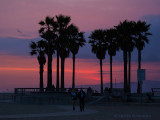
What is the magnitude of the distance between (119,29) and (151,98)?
1712 centimetres

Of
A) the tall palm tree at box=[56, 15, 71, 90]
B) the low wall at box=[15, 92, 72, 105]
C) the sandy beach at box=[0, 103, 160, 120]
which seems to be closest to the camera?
the sandy beach at box=[0, 103, 160, 120]

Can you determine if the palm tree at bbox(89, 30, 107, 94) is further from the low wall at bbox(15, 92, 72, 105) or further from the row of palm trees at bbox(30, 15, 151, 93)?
the low wall at bbox(15, 92, 72, 105)

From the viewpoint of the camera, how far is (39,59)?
196 ft

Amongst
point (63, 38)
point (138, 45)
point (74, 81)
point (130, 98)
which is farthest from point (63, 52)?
point (130, 98)

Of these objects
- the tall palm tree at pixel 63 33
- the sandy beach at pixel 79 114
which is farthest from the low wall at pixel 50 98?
the tall palm tree at pixel 63 33

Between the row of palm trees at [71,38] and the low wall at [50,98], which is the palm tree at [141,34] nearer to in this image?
the row of palm trees at [71,38]

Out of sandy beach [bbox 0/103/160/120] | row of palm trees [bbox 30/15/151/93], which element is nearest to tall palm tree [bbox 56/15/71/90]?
row of palm trees [bbox 30/15/151/93]

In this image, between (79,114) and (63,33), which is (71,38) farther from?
(79,114)

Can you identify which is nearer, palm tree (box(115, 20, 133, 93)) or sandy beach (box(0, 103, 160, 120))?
sandy beach (box(0, 103, 160, 120))

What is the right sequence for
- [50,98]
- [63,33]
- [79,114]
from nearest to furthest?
[79,114] → [50,98] → [63,33]

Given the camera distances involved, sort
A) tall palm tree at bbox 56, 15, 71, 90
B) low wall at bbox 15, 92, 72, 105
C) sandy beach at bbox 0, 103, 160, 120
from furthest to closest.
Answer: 1. tall palm tree at bbox 56, 15, 71, 90
2. low wall at bbox 15, 92, 72, 105
3. sandy beach at bbox 0, 103, 160, 120

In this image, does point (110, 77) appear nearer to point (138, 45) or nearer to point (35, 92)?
point (138, 45)

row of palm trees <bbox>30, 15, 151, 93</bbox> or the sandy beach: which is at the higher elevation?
row of palm trees <bbox>30, 15, 151, 93</bbox>

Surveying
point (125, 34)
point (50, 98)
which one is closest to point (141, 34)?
point (125, 34)
